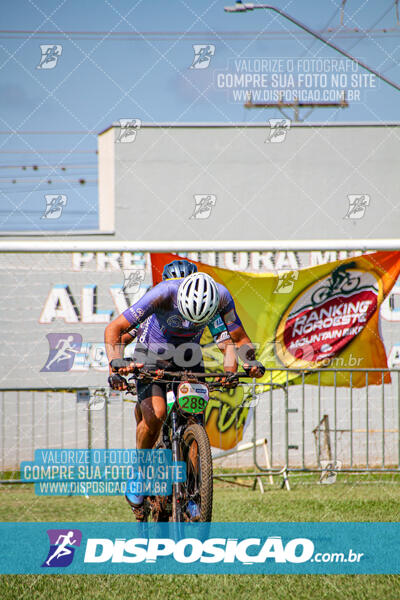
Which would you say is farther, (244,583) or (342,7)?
(342,7)

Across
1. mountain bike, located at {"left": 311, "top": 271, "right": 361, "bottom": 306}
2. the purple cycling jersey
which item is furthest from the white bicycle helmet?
mountain bike, located at {"left": 311, "top": 271, "right": 361, "bottom": 306}

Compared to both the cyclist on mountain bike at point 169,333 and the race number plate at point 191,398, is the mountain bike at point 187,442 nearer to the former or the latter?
the race number plate at point 191,398

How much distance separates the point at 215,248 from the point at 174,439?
3.55 metres

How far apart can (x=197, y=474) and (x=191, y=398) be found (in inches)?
19.4

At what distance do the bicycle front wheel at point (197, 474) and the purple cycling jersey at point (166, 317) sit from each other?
831 mm

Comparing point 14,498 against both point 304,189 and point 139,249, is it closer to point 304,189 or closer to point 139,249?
point 139,249

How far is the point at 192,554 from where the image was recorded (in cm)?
492

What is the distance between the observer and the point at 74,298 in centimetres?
1001

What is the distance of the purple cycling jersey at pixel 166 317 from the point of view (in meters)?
5.55

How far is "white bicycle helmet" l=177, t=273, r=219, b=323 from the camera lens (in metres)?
5.15

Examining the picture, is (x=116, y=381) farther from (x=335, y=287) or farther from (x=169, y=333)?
(x=335, y=287)

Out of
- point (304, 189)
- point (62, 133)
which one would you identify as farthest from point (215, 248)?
point (304, 189)

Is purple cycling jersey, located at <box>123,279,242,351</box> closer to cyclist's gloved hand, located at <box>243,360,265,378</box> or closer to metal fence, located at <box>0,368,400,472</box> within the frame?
cyclist's gloved hand, located at <box>243,360,265,378</box>

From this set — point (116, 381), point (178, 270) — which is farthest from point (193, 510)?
point (178, 270)
